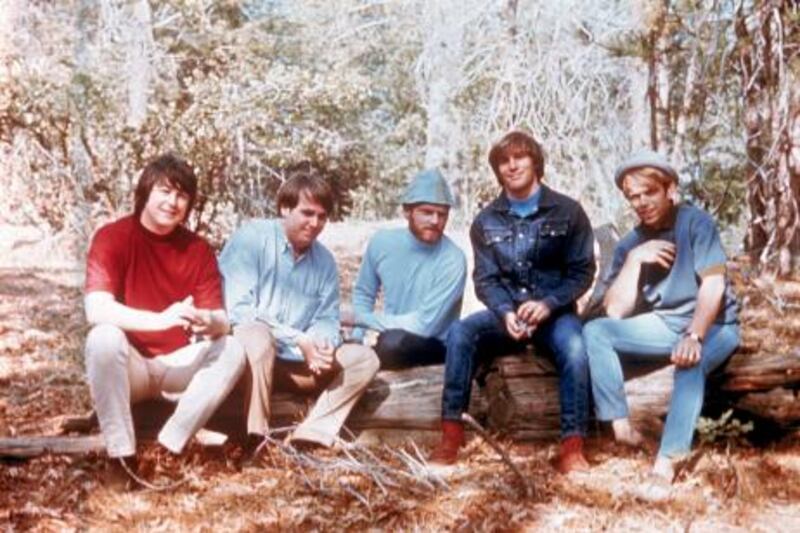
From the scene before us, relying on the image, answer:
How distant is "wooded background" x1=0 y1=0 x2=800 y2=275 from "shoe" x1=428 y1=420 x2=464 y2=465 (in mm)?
3792

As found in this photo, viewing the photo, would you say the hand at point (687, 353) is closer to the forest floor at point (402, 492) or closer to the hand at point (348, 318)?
the forest floor at point (402, 492)

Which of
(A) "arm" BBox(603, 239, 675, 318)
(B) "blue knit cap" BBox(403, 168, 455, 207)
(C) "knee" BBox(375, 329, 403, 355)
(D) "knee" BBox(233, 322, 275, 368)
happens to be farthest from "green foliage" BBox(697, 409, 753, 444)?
(D) "knee" BBox(233, 322, 275, 368)

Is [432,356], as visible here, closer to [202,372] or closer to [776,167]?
[202,372]

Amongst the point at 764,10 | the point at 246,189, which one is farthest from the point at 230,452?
the point at 246,189

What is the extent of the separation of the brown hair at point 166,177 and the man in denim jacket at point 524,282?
4.90 feet

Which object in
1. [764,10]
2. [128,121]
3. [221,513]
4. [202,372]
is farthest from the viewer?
[128,121]

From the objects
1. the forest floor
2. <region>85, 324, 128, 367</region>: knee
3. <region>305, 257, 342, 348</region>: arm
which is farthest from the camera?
<region>305, 257, 342, 348</region>: arm

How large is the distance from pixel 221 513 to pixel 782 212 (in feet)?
22.4

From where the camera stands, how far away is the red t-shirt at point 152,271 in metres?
4.06

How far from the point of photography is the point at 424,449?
184 inches

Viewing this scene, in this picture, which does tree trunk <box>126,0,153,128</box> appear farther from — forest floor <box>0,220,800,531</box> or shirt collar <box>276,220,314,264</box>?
forest floor <box>0,220,800,531</box>

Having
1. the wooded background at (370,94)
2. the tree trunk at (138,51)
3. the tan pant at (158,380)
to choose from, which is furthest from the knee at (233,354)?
the tree trunk at (138,51)

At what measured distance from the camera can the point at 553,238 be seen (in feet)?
15.0

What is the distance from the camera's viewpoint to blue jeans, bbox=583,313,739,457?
13.8ft
